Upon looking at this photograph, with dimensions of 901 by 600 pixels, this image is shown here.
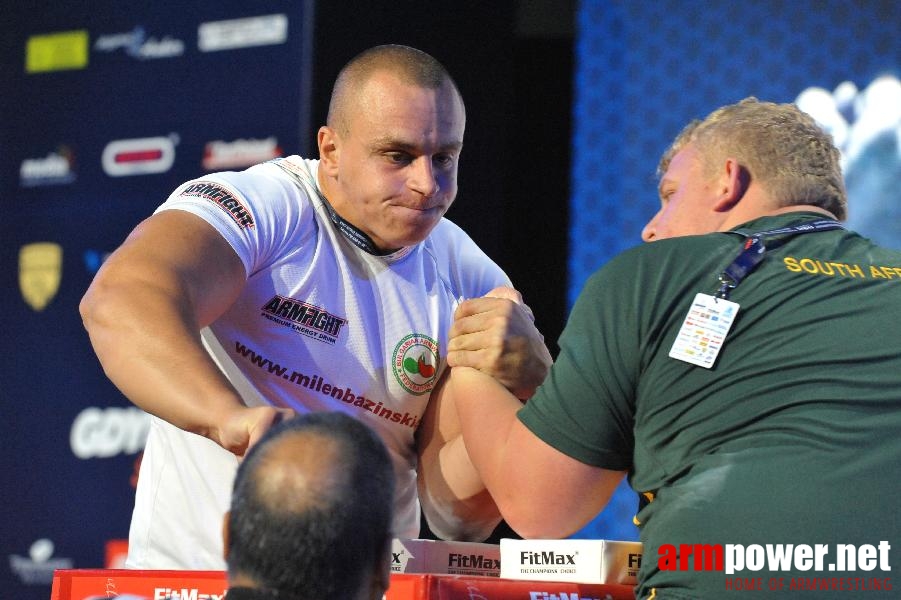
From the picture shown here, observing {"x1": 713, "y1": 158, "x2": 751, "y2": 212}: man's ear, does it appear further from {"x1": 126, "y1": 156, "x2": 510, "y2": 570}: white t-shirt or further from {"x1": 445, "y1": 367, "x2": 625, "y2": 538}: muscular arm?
{"x1": 126, "y1": 156, "x2": 510, "y2": 570}: white t-shirt

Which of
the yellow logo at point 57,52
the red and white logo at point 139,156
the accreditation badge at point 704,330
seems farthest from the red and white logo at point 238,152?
the accreditation badge at point 704,330

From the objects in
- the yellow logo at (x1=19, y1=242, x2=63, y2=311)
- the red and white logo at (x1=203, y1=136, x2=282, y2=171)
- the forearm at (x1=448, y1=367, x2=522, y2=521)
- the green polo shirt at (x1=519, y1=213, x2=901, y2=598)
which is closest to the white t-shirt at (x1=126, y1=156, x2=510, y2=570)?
the forearm at (x1=448, y1=367, x2=522, y2=521)

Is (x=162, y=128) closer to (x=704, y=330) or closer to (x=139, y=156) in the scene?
(x=139, y=156)

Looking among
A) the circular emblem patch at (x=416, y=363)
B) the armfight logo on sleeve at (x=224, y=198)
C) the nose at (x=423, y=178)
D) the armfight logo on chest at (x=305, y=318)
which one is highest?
the nose at (x=423, y=178)

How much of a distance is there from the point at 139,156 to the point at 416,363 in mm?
1942

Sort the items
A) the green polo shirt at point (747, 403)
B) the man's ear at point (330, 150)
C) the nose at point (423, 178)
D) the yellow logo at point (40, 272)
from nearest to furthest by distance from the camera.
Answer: the green polo shirt at point (747, 403) < the nose at point (423, 178) < the man's ear at point (330, 150) < the yellow logo at point (40, 272)

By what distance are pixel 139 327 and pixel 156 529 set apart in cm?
56

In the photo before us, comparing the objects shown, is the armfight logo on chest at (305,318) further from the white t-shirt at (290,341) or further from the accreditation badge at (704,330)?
the accreditation badge at (704,330)

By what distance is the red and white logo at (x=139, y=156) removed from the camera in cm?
362

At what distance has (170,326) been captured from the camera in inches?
61.7

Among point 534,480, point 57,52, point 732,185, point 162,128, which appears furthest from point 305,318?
point 57,52

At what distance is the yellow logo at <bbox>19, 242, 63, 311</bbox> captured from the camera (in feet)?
12.4

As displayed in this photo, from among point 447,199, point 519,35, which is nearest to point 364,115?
point 447,199

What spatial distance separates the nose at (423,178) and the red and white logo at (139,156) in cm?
183
